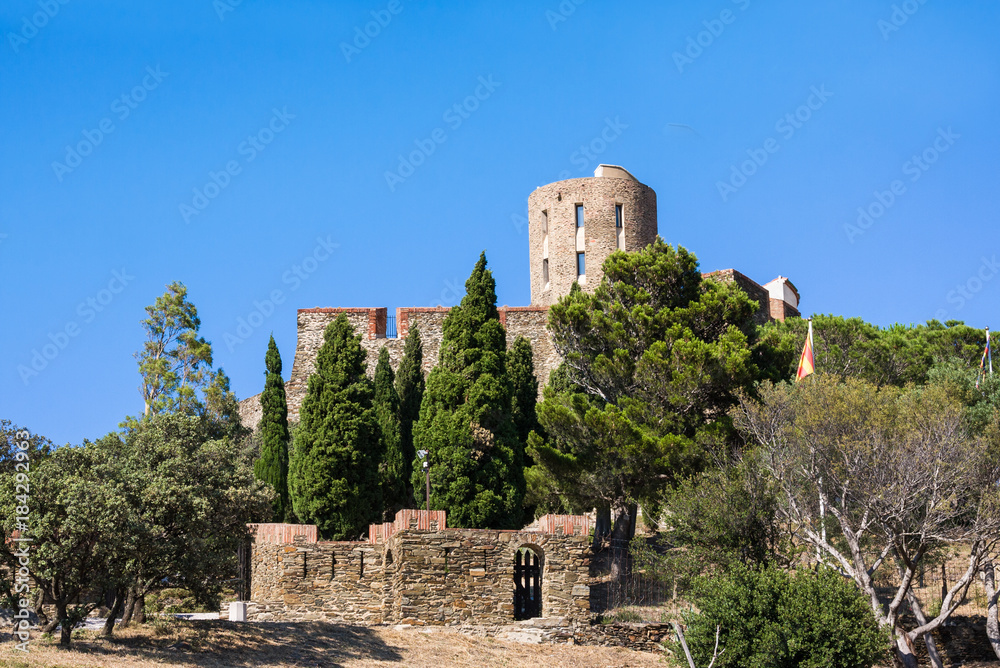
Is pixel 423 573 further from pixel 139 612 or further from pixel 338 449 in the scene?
pixel 139 612

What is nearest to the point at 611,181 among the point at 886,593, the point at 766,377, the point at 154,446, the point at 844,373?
the point at 844,373

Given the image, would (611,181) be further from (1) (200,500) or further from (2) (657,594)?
(1) (200,500)

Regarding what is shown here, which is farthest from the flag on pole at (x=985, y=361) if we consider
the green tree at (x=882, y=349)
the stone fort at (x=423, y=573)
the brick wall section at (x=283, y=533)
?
the brick wall section at (x=283, y=533)

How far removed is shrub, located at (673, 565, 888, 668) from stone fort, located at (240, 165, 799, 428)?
72.8 feet

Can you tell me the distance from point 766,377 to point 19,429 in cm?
1711

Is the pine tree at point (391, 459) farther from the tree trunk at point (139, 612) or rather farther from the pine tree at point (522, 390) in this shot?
the tree trunk at point (139, 612)

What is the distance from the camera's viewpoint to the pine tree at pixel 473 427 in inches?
1011

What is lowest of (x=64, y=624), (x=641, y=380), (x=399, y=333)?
(x=64, y=624)

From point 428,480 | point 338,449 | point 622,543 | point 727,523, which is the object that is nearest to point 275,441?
point 338,449

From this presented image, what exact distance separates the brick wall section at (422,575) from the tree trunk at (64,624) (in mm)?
6729

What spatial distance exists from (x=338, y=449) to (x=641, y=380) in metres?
7.74

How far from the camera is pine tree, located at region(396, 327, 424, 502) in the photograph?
3275 centimetres

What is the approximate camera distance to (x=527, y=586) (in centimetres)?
2531

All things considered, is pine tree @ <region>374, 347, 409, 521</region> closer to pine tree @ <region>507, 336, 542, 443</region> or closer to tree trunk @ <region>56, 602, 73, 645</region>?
pine tree @ <region>507, 336, 542, 443</region>
